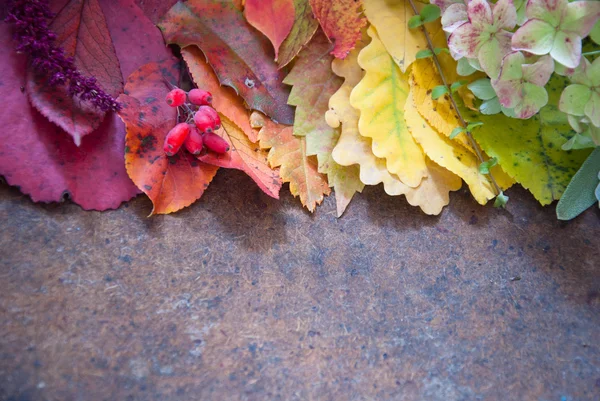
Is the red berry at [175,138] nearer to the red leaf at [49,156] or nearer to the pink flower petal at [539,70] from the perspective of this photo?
the red leaf at [49,156]

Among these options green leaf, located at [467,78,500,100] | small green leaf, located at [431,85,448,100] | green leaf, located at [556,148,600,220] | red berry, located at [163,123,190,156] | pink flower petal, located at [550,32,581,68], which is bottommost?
green leaf, located at [556,148,600,220]

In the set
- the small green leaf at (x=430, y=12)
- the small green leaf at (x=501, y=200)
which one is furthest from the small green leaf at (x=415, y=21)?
the small green leaf at (x=501, y=200)

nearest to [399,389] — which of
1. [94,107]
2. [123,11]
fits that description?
[94,107]

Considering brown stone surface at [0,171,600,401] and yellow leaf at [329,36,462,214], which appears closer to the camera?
brown stone surface at [0,171,600,401]

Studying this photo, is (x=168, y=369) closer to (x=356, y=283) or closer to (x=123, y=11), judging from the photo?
(x=356, y=283)

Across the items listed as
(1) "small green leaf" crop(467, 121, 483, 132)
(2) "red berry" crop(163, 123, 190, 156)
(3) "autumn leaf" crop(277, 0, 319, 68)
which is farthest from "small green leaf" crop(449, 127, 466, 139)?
(2) "red berry" crop(163, 123, 190, 156)

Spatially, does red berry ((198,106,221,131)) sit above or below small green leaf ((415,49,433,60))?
above

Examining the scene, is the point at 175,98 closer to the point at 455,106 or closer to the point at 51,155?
the point at 51,155

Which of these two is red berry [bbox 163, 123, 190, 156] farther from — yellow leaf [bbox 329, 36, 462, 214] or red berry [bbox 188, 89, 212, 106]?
yellow leaf [bbox 329, 36, 462, 214]
